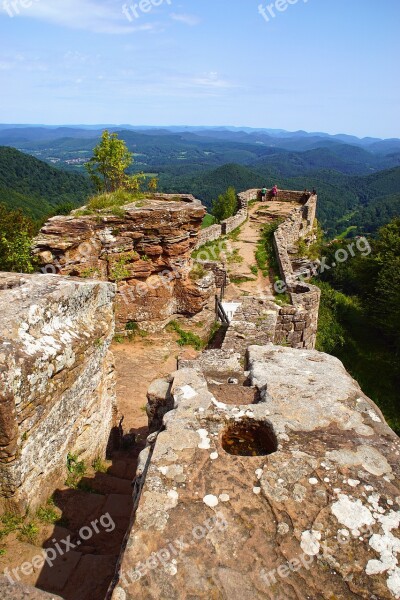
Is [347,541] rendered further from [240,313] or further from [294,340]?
[294,340]

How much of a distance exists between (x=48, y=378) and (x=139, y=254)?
7262 millimetres

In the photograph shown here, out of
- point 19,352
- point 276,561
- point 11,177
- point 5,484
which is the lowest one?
point 11,177

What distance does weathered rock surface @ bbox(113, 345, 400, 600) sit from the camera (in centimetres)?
230

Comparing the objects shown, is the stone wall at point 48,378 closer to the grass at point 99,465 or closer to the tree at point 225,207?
the grass at point 99,465

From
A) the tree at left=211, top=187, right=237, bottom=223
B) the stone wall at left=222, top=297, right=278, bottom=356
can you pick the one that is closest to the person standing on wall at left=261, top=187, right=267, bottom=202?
the tree at left=211, top=187, right=237, bottom=223

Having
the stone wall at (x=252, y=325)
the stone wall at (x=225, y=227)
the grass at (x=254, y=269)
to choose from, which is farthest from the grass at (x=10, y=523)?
the stone wall at (x=225, y=227)

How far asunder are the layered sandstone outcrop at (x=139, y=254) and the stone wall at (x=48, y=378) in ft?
15.8

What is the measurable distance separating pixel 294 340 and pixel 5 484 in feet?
29.0

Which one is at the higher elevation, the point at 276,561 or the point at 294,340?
the point at 276,561

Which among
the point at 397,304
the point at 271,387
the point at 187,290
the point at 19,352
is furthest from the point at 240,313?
the point at 397,304

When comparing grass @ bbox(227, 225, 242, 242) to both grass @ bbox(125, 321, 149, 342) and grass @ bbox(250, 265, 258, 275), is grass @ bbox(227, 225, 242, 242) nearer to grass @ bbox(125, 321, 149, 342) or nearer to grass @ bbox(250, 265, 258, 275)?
grass @ bbox(250, 265, 258, 275)

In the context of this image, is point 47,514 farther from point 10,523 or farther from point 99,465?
point 99,465

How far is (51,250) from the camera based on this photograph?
31.9 feet

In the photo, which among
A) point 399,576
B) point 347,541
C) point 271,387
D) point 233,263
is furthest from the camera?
point 233,263
